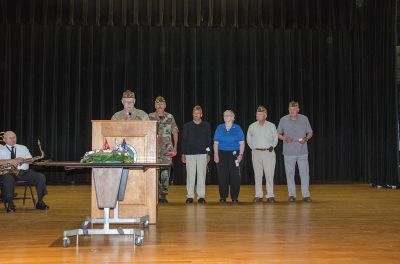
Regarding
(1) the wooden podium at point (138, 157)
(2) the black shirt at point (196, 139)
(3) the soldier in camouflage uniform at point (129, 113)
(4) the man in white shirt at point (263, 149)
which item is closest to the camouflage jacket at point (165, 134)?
(2) the black shirt at point (196, 139)

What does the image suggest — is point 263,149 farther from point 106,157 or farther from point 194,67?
point 194,67

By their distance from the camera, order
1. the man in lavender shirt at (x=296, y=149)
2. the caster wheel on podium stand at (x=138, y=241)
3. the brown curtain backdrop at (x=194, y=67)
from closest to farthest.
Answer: the caster wheel on podium stand at (x=138, y=241), the man in lavender shirt at (x=296, y=149), the brown curtain backdrop at (x=194, y=67)

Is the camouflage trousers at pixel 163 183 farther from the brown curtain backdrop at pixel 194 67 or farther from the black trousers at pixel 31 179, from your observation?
the brown curtain backdrop at pixel 194 67

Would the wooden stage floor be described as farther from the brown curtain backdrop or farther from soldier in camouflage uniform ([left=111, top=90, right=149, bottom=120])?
the brown curtain backdrop

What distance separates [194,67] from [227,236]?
7.68 meters

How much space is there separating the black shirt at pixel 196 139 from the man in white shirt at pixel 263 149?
0.60 metres

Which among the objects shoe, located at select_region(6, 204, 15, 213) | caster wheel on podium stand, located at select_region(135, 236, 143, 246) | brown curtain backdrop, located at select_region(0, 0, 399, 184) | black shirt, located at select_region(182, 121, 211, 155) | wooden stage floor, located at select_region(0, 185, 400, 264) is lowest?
shoe, located at select_region(6, 204, 15, 213)

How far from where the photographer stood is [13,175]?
6.55 meters

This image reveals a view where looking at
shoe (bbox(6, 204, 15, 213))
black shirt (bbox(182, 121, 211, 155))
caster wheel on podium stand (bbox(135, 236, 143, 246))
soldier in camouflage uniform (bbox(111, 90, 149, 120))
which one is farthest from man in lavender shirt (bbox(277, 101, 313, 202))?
caster wheel on podium stand (bbox(135, 236, 143, 246))

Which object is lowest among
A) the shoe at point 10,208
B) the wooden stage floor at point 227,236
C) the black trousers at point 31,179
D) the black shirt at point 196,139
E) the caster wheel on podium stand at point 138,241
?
the shoe at point 10,208

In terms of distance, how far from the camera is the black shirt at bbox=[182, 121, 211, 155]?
292 inches

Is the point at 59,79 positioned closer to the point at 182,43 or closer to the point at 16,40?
the point at 16,40

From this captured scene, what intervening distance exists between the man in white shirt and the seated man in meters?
2.81

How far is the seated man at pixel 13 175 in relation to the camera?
6.41 metres
